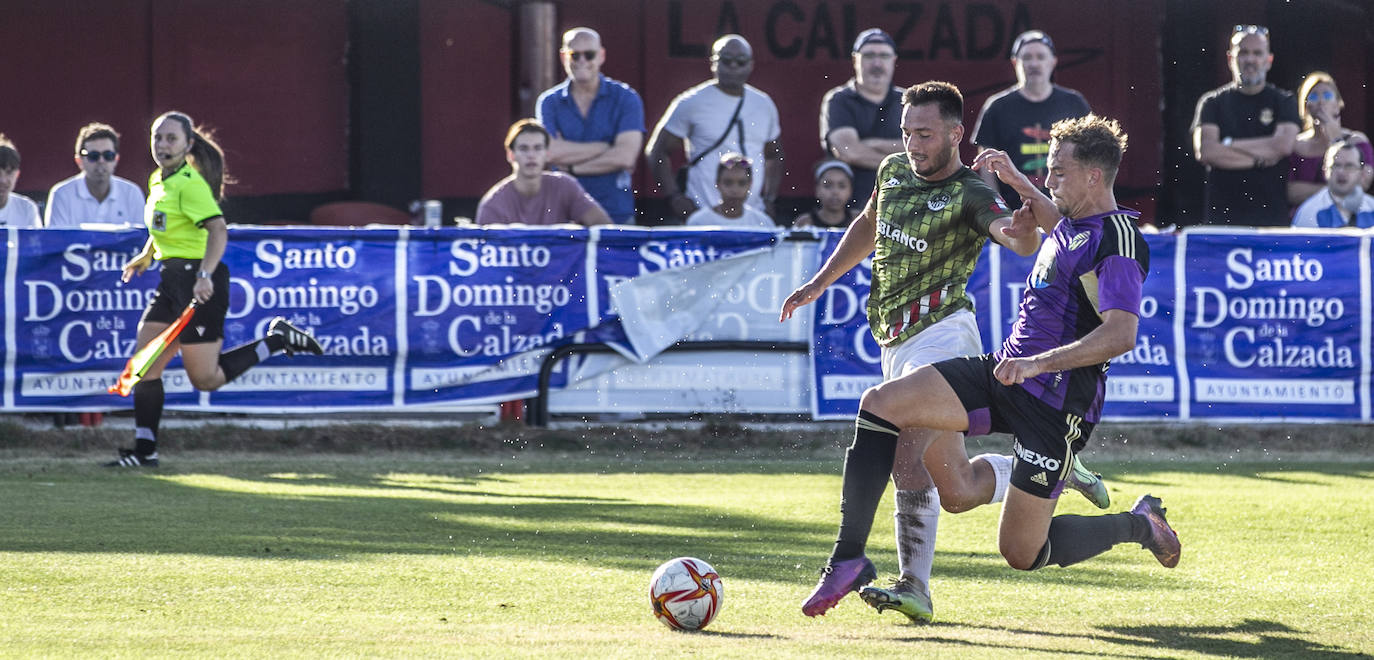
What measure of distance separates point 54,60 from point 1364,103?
13264 millimetres

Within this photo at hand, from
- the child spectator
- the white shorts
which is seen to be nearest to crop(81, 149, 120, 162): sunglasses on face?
the child spectator

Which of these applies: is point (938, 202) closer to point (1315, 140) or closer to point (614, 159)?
point (614, 159)

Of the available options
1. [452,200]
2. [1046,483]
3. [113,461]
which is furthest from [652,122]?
[1046,483]

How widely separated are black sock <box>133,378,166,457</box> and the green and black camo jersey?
5.87m

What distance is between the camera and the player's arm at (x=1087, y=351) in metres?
6.16

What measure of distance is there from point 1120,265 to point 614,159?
8.11 meters

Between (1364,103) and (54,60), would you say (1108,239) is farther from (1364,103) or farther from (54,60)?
(1364,103)

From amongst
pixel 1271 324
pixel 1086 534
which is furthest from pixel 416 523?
pixel 1271 324

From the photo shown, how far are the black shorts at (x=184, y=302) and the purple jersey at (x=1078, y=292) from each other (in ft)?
20.7

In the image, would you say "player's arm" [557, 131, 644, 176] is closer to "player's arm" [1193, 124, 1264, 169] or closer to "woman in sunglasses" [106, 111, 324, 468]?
"woman in sunglasses" [106, 111, 324, 468]

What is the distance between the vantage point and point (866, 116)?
14180 millimetres

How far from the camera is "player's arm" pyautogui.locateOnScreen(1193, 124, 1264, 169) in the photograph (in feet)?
47.1

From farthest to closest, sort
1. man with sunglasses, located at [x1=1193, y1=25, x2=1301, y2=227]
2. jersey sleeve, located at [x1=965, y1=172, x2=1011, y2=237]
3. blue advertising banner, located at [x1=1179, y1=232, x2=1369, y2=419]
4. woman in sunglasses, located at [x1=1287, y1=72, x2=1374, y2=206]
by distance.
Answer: woman in sunglasses, located at [x1=1287, y1=72, x2=1374, y2=206], man with sunglasses, located at [x1=1193, y1=25, x2=1301, y2=227], blue advertising banner, located at [x1=1179, y1=232, x2=1369, y2=419], jersey sleeve, located at [x1=965, y1=172, x2=1011, y2=237]

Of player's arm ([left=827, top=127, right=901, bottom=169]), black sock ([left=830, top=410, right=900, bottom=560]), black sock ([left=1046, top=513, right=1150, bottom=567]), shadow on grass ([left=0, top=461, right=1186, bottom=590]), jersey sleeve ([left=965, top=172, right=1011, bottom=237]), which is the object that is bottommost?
shadow on grass ([left=0, top=461, right=1186, bottom=590])
